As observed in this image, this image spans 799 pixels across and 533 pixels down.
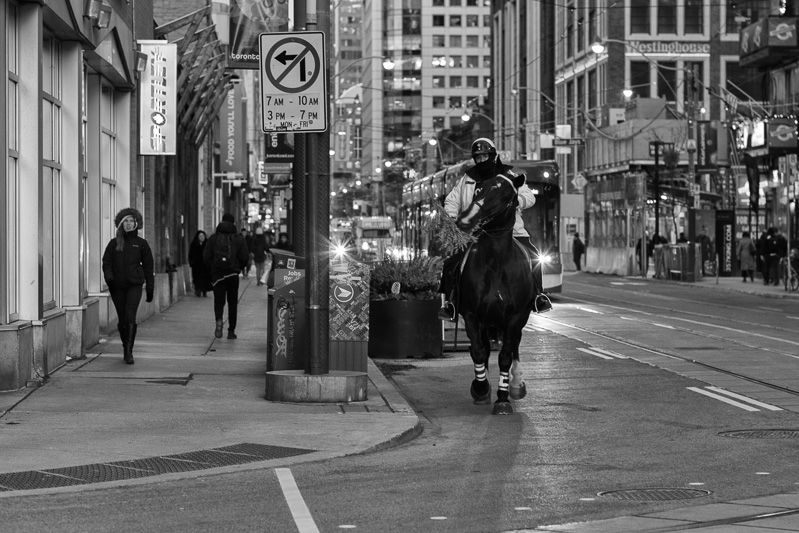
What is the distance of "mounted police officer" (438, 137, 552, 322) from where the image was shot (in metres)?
12.8

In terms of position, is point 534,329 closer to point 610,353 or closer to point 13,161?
point 610,353

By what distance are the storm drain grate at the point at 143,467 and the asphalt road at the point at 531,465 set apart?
14.4 inches

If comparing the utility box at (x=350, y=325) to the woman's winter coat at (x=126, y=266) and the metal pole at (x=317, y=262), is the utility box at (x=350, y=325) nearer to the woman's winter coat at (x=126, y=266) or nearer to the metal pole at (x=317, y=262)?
the metal pole at (x=317, y=262)

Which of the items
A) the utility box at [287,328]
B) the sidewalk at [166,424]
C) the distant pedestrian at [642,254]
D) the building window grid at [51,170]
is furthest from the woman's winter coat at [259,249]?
the utility box at [287,328]

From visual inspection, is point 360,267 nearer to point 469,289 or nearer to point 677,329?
point 469,289

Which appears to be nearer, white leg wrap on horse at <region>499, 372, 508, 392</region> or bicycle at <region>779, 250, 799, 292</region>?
white leg wrap on horse at <region>499, 372, 508, 392</region>

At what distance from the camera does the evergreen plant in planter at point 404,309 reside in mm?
17891

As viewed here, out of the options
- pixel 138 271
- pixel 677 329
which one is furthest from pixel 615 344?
pixel 138 271

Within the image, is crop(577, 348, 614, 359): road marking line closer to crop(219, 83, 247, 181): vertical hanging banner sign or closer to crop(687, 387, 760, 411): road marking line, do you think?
crop(687, 387, 760, 411): road marking line

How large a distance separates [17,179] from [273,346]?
3.23m

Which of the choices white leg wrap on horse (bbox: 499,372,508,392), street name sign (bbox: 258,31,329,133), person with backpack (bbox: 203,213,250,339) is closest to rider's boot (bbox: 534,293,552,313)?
white leg wrap on horse (bbox: 499,372,508,392)

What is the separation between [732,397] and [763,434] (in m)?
2.61

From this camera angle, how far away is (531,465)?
9.68 meters

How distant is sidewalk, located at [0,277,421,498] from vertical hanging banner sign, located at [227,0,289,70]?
1124 centimetres
